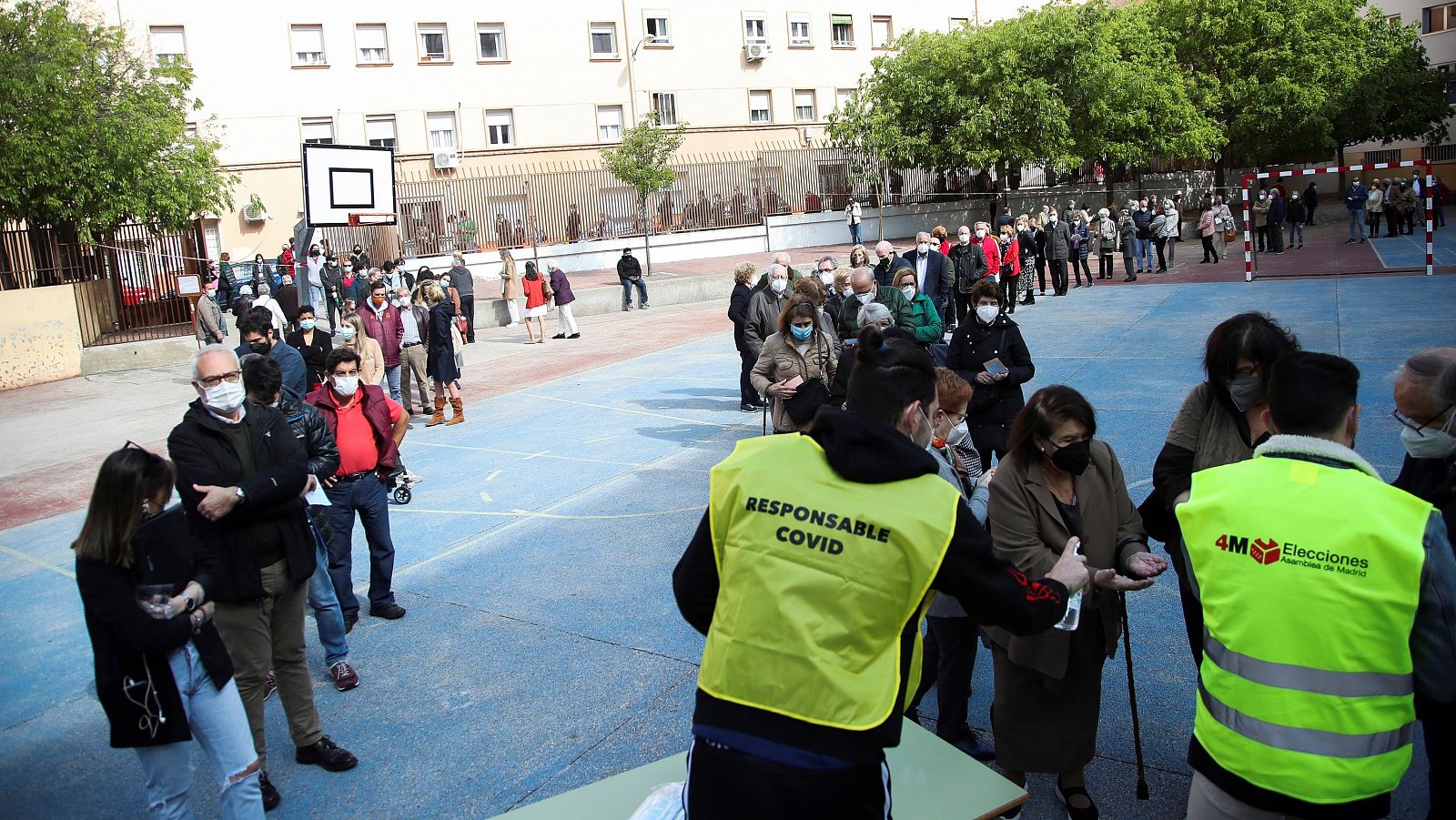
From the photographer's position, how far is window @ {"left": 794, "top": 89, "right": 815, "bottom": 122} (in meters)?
42.9

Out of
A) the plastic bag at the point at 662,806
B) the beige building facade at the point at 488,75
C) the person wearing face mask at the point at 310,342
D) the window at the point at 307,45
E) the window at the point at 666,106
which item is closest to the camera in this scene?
the plastic bag at the point at 662,806

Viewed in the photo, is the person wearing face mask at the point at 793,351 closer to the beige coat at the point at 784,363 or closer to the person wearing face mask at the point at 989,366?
the beige coat at the point at 784,363

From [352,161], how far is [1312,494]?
15.6 m

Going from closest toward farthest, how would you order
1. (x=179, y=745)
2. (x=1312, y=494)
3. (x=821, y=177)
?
(x=1312, y=494), (x=179, y=745), (x=821, y=177)

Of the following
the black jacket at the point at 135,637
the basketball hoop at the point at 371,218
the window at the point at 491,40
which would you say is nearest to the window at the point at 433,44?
the window at the point at 491,40

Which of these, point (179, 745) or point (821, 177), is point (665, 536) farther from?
point (821, 177)

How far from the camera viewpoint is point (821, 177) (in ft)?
127

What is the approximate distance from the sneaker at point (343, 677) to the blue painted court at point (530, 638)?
47mm

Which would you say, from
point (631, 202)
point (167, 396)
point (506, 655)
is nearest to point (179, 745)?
point (506, 655)

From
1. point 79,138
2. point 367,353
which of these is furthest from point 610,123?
point 367,353

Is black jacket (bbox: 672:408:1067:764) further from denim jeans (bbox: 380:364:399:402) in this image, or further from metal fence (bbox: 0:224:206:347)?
metal fence (bbox: 0:224:206:347)

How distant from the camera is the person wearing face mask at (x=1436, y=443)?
336 cm

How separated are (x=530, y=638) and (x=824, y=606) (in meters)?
4.21

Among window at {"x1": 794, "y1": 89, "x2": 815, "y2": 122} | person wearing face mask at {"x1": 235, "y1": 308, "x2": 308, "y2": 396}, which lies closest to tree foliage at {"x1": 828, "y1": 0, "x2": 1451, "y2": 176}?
window at {"x1": 794, "y1": 89, "x2": 815, "y2": 122}
